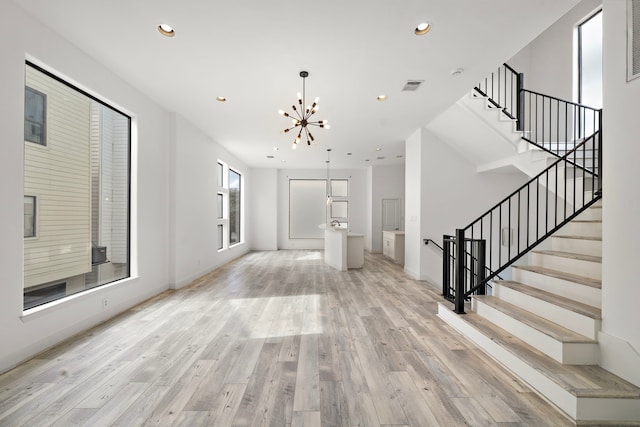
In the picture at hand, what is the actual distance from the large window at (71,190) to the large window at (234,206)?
4.72m

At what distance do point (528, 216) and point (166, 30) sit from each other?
173 inches

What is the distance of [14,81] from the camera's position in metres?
2.59

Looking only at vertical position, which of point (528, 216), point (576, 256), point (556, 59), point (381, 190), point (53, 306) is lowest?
point (53, 306)

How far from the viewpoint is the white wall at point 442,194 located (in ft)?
19.9

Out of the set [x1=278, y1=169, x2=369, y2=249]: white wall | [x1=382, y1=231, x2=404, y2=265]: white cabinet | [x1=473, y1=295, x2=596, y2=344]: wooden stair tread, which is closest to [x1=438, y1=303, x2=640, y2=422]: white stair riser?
[x1=473, y1=295, x2=596, y2=344]: wooden stair tread

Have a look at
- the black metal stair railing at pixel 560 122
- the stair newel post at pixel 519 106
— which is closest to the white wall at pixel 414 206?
the stair newel post at pixel 519 106

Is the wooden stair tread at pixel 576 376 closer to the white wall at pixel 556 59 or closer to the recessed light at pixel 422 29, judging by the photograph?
the recessed light at pixel 422 29

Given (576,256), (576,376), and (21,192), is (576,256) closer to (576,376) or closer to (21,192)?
(576,376)

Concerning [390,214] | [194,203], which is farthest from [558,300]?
[390,214]

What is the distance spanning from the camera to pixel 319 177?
11383 millimetres

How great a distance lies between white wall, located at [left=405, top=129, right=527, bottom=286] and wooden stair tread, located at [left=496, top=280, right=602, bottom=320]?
261cm

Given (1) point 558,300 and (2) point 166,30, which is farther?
(2) point 166,30

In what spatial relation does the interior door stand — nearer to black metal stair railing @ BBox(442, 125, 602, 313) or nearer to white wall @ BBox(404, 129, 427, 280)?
white wall @ BBox(404, 129, 427, 280)

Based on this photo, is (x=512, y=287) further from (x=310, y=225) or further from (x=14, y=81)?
(x=310, y=225)
